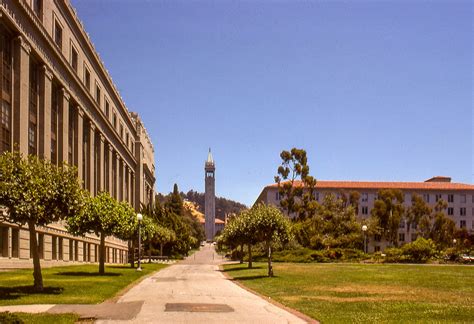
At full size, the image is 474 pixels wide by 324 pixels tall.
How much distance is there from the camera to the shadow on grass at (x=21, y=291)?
23.3m

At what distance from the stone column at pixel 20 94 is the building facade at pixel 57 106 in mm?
64

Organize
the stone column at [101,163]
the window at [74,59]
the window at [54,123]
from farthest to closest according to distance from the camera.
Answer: the stone column at [101,163] < the window at [74,59] < the window at [54,123]

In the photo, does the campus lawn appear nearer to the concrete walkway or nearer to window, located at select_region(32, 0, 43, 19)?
the concrete walkway

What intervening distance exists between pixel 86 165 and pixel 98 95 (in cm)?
1116

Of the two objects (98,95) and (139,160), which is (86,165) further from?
(139,160)

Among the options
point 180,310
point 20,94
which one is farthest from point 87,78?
point 180,310

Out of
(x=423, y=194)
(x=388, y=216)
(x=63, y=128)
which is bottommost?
(x=388, y=216)

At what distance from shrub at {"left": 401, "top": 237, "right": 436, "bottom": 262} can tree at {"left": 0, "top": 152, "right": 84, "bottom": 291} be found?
54361 millimetres

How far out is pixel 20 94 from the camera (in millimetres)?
43844

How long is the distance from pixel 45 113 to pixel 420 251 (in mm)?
43783

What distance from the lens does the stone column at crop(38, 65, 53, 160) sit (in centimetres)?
5028

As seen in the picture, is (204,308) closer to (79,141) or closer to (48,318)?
(48,318)

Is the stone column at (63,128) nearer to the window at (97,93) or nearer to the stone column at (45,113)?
the stone column at (45,113)

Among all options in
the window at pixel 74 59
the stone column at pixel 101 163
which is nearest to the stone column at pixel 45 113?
the window at pixel 74 59
